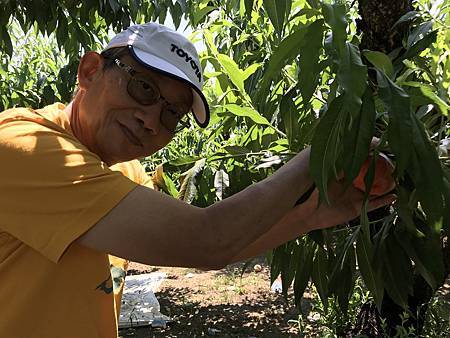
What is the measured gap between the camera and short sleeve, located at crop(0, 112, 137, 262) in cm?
86

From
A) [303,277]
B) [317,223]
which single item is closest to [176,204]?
[317,223]

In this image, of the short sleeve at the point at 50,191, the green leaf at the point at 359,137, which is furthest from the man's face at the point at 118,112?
the green leaf at the point at 359,137

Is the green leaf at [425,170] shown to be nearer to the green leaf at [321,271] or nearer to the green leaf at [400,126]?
the green leaf at [400,126]

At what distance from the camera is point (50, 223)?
0.88 metres

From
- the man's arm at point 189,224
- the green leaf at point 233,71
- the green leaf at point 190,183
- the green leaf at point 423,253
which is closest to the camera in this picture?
the man's arm at point 189,224

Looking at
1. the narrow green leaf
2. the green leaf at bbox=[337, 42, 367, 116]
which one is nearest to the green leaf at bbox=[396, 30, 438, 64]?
the green leaf at bbox=[337, 42, 367, 116]

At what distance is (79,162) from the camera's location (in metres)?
0.89

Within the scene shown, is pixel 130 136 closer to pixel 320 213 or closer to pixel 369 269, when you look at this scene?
pixel 320 213

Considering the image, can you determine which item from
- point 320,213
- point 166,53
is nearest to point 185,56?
point 166,53

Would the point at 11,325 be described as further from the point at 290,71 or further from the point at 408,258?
the point at 290,71

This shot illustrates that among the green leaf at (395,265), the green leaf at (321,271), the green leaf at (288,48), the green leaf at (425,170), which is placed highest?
the green leaf at (288,48)

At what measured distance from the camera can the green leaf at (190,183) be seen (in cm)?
143

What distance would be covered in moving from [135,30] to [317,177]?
51 centimetres

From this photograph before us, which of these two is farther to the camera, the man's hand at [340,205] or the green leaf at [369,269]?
the green leaf at [369,269]
